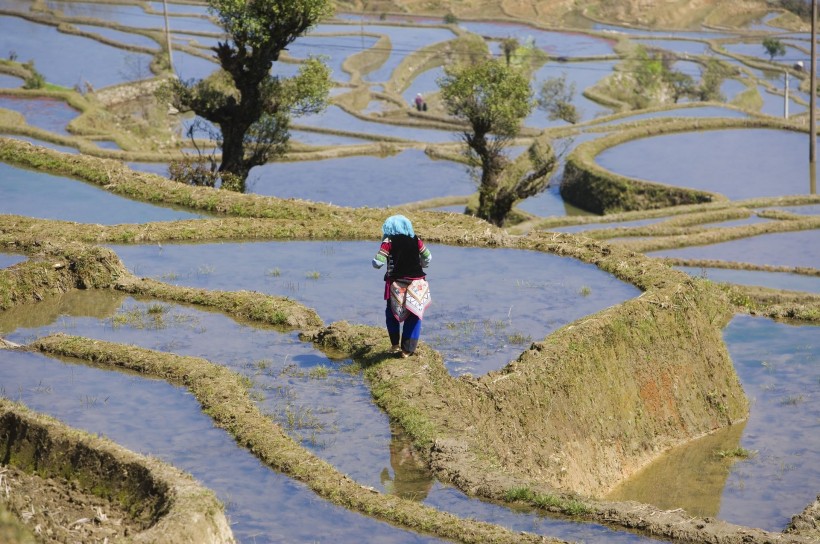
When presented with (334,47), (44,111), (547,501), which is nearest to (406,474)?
(547,501)

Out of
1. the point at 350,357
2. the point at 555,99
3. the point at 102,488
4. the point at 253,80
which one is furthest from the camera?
the point at 555,99

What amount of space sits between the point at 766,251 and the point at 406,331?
1770 cm

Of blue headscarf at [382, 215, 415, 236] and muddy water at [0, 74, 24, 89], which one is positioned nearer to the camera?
blue headscarf at [382, 215, 415, 236]

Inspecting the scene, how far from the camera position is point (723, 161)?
4600cm

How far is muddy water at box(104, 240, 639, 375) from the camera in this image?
16047mm

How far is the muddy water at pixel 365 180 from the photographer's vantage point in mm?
38781

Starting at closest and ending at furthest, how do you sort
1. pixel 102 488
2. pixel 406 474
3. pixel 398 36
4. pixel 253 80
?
pixel 102 488 < pixel 406 474 < pixel 253 80 < pixel 398 36

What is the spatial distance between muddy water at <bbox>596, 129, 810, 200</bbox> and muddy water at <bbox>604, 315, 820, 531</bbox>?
20124 millimetres

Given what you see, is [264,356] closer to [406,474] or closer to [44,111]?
[406,474]

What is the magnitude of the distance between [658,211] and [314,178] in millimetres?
12114

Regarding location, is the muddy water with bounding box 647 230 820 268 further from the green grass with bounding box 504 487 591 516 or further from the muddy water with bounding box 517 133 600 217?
the green grass with bounding box 504 487 591 516

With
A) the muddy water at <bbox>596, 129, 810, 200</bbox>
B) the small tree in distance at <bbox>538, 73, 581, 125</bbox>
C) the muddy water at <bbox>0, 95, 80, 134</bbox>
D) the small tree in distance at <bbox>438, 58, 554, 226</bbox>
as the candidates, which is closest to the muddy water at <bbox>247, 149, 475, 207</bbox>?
the small tree in distance at <bbox>438, 58, 554, 226</bbox>

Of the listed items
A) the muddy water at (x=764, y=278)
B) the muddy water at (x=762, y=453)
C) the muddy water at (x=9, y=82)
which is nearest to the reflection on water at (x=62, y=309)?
the muddy water at (x=762, y=453)

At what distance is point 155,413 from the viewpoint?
12539 mm
